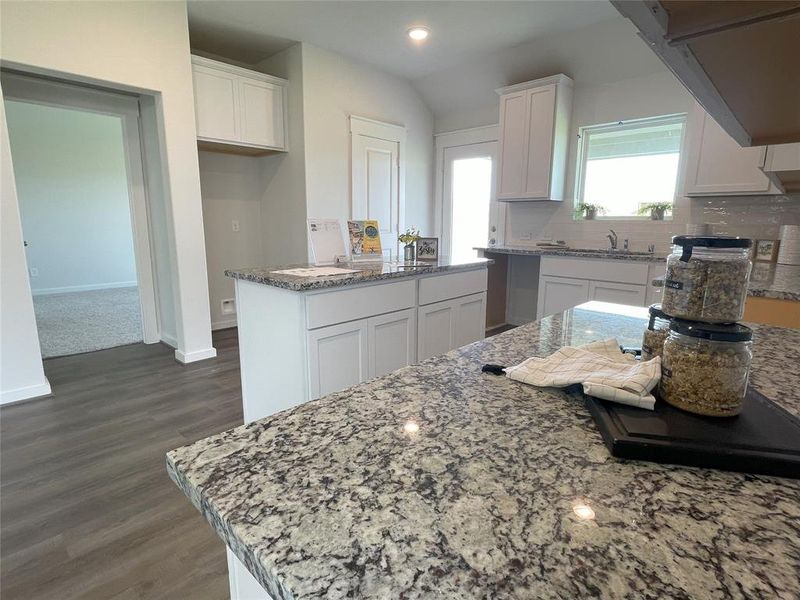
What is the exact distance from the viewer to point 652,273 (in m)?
3.28

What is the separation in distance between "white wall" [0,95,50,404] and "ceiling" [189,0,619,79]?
73.2 inches

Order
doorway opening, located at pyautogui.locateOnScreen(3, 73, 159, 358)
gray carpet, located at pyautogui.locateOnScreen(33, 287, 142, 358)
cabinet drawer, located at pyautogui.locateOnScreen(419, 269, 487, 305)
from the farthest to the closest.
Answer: doorway opening, located at pyautogui.locateOnScreen(3, 73, 159, 358)
gray carpet, located at pyautogui.locateOnScreen(33, 287, 142, 358)
cabinet drawer, located at pyautogui.locateOnScreen(419, 269, 487, 305)

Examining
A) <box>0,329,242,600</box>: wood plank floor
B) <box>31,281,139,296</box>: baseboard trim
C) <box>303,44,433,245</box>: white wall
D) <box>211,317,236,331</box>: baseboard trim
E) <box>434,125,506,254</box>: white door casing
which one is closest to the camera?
<box>0,329,242,600</box>: wood plank floor

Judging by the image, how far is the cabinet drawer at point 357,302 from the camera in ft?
6.30

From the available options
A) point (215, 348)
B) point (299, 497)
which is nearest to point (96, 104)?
point (215, 348)

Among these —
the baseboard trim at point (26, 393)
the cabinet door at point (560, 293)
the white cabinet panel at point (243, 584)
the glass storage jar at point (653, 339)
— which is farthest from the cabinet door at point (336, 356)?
the cabinet door at point (560, 293)

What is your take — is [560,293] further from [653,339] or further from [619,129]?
[653,339]

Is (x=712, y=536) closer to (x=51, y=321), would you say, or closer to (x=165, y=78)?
(x=165, y=78)

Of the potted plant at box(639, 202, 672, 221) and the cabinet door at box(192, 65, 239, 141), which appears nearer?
the cabinet door at box(192, 65, 239, 141)

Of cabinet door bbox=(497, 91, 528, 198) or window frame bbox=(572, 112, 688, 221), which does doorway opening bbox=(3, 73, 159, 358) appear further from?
window frame bbox=(572, 112, 688, 221)

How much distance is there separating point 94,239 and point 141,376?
15.9ft

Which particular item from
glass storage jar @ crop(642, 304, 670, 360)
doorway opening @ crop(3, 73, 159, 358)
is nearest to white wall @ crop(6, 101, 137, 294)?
doorway opening @ crop(3, 73, 159, 358)

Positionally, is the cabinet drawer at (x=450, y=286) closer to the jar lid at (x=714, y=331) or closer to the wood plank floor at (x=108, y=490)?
the wood plank floor at (x=108, y=490)

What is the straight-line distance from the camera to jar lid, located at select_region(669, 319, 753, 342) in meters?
0.57
